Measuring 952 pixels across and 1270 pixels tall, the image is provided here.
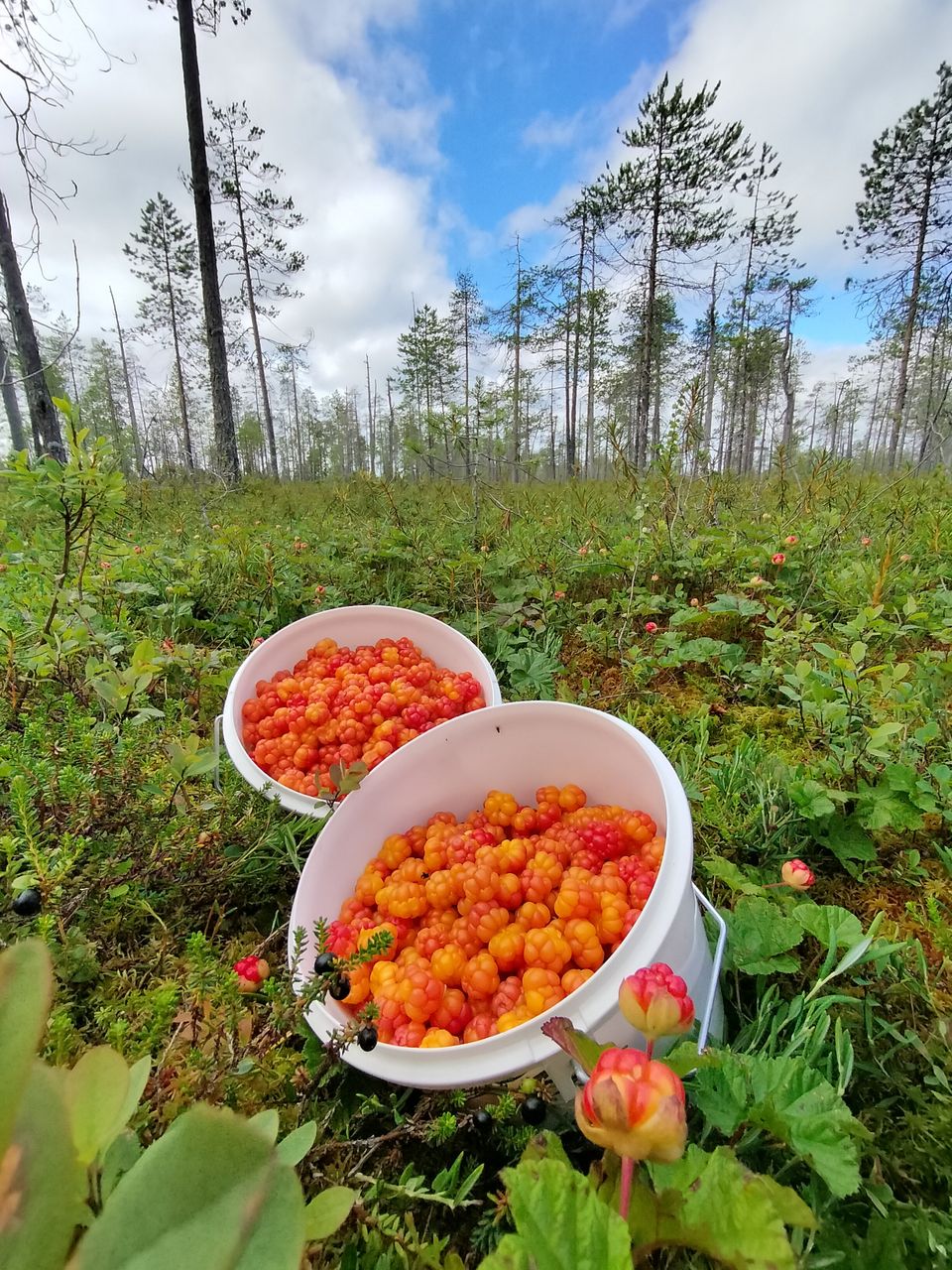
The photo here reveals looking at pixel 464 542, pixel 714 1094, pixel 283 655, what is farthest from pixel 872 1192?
pixel 464 542

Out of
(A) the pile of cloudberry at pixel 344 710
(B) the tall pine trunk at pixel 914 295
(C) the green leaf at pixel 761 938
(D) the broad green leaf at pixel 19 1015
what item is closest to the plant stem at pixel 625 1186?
(D) the broad green leaf at pixel 19 1015

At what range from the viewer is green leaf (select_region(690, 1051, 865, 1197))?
24.7 inches

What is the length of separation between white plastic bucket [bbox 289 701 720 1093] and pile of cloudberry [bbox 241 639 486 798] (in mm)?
174

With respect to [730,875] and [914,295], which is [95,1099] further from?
[914,295]

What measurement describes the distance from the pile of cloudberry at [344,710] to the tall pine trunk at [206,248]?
13.7 feet

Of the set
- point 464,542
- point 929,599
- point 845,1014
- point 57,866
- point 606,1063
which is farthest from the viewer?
point 464,542

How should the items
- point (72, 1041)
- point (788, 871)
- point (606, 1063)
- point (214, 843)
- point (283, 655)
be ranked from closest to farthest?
point (606, 1063)
point (72, 1041)
point (788, 871)
point (214, 843)
point (283, 655)

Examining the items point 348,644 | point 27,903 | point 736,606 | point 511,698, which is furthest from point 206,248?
point 27,903

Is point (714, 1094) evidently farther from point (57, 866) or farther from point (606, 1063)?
point (57, 866)

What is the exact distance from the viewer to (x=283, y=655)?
1.97 metres

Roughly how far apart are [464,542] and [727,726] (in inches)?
68.6

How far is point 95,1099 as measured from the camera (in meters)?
0.38

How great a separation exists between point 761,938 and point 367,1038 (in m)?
0.75

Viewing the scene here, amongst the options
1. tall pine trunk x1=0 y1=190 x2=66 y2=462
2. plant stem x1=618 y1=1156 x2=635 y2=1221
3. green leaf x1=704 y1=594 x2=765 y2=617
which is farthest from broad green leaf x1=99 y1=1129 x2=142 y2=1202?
tall pine trunk x1=0 y1=190 x2=66 y2=462
